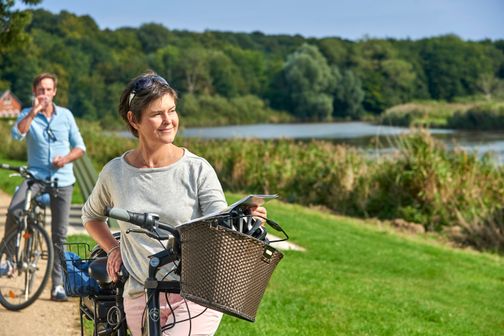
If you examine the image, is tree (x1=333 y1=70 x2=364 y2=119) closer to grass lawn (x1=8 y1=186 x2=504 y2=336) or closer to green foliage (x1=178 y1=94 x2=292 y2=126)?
green foliage (x1=178 y1=94 x2=292 y2=126)

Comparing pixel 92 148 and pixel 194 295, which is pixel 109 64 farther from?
pixel 194 295

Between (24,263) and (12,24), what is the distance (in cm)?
1386

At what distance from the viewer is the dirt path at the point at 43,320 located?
6.56 metres

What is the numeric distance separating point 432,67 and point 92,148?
254 feet

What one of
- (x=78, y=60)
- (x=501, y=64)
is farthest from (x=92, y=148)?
(x=501, y=64)

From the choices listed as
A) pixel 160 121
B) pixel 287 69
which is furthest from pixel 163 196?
pixel 287 69

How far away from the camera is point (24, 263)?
7.15 metres

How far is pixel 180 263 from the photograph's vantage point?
308cm

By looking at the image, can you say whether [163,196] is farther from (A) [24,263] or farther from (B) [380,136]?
(B) [380,136]

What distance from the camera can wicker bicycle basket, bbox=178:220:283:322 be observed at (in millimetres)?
2902

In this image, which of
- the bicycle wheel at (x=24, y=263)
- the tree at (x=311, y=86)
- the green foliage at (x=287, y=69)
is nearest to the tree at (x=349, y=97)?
the green foliage at (x=287, y=69)

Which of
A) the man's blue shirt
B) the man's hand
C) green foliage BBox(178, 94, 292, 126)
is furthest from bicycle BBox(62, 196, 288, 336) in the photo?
green foliage BBox(178, 94, 292, 126)

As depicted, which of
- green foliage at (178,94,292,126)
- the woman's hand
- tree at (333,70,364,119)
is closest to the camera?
the woman's hand

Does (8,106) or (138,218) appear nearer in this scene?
(138,218)
